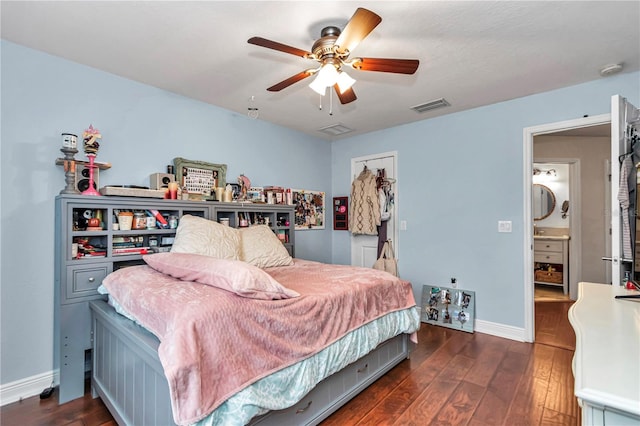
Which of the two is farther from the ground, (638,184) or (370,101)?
(370,101)

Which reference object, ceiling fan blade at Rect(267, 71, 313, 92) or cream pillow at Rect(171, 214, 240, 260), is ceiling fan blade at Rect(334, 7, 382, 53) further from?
cream pillow at Rect(171, 214, 240, 260)

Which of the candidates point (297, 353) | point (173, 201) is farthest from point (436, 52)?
point (173, 201)

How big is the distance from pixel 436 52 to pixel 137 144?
256 cm

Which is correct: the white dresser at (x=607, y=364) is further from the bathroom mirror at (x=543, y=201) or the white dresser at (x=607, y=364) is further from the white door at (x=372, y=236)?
the bathroom mirror at (x=543, y=201)

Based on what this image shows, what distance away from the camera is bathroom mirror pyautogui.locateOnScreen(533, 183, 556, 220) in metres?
5.05

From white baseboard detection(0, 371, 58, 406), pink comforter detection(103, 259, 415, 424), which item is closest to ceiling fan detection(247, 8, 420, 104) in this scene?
pink comforter detection(103, 259, 415, 424)

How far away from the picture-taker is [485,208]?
3.28 m

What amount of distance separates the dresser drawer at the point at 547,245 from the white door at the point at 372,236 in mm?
2474

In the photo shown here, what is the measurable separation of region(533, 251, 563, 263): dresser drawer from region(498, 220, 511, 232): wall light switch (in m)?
2.13

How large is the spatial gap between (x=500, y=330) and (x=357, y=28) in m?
3.19

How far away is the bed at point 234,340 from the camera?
1.21m

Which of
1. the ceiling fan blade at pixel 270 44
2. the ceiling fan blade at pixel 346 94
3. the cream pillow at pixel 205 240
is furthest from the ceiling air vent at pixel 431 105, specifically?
the cream pillow at pixel 205 240

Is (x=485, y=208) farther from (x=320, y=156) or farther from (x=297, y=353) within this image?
(x=297, y=353)

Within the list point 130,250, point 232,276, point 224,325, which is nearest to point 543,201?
point 232,276
